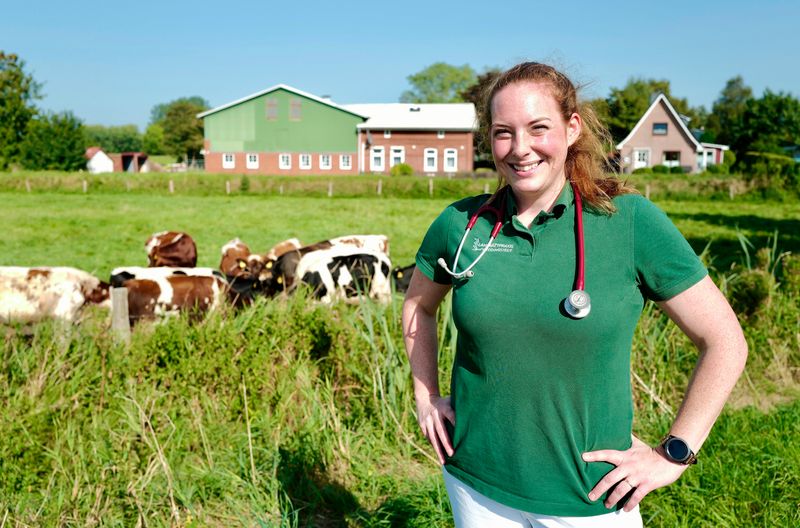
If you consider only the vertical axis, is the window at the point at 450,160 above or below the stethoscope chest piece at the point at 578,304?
above

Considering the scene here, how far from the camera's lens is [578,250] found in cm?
194

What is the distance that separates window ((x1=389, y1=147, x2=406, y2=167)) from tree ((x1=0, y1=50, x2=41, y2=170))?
25.5m

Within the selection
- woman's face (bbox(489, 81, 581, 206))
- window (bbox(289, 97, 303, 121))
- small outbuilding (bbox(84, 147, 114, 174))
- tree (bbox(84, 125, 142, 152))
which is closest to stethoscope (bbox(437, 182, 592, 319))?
woman's face (bbox(489, 81, 581, 206))

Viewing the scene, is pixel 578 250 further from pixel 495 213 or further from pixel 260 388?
pixel 260 388

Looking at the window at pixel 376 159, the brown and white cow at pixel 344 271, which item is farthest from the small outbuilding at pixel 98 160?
the brown and white cow at pixel 344 271

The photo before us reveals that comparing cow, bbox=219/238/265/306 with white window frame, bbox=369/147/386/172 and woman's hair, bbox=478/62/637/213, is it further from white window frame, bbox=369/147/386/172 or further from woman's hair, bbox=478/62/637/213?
white window frame, bbox=369/147/386/172

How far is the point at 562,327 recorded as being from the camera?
75.5 inches

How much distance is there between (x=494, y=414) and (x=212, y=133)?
49.9 m

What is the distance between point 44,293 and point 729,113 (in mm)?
83796

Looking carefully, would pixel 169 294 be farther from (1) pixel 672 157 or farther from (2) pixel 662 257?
(1) pixel 672 157

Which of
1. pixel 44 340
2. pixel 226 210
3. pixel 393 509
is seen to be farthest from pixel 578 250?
pixel 226 210

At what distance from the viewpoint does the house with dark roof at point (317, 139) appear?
48.7m

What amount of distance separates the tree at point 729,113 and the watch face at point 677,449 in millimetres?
64774

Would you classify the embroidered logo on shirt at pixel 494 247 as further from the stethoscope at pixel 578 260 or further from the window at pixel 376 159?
the window at pixel 376 159
